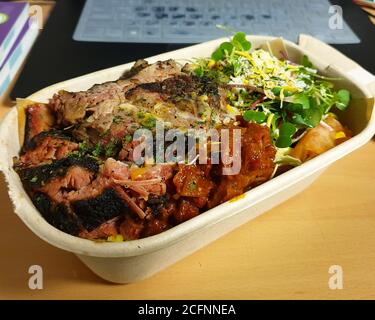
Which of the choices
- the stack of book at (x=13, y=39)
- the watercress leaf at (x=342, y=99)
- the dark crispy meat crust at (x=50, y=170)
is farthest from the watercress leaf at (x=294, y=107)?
the stack of book at (x=13, y=39)

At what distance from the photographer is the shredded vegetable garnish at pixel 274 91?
113cm

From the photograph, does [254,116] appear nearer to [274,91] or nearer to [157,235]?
[274,91]

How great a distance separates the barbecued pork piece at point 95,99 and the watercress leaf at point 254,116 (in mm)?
240

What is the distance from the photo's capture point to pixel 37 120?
106cm

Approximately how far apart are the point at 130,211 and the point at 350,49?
1.30 meters

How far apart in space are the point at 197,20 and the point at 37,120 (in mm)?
1057

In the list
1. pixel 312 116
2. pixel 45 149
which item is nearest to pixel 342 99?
pixel 312 116

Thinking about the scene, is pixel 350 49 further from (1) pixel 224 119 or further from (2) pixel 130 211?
(2) pixel 130 211

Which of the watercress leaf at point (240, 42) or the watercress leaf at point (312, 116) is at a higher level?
the watercress leaf at point (240, 42)

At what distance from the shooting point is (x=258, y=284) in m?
0.96

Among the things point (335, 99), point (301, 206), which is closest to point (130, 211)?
point (301, 206)

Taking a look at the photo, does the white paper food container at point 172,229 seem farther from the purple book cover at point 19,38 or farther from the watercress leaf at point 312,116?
the purple book cover at point 19,38

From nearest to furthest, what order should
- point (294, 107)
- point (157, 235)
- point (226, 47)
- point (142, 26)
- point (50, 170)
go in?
point (157, 235)
point (50, 170)
point (294, 107)
point (226, 47)
point (142, 26)

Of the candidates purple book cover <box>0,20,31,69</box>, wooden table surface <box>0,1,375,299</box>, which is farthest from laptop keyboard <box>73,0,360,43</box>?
wooden table surface <box>0,1,375,299</box>
